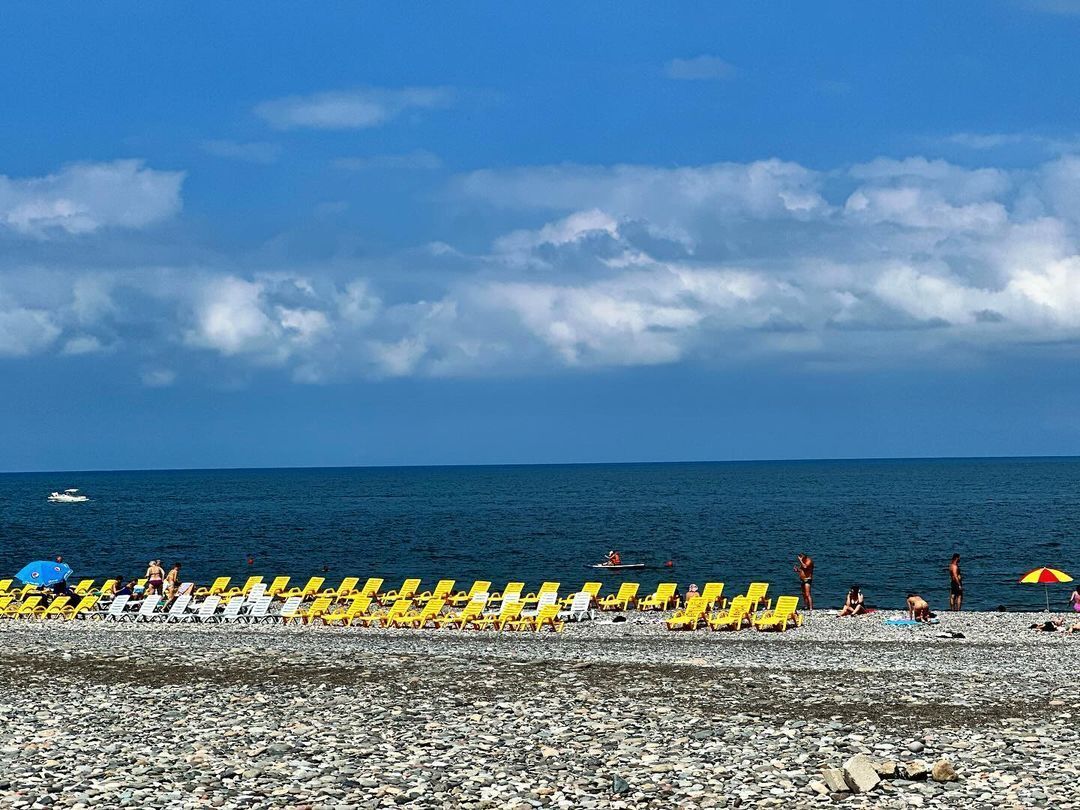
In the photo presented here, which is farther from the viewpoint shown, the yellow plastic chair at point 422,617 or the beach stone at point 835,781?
the yellow plastic chair at point 422,617

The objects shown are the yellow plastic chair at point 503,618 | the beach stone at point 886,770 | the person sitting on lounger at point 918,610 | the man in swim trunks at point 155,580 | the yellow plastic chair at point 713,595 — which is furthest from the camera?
the man in swim trunks at point 155,580

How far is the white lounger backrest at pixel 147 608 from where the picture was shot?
94.3 ft

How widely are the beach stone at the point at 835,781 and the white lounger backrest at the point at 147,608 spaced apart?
2079cm

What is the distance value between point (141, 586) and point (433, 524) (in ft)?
177

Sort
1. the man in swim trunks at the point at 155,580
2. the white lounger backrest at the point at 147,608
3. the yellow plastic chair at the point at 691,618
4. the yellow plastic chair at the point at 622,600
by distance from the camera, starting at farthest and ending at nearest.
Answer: the man in swim trunks at the point at 155,580, the yellow plastic chair at the point at 622,600, the white lounger backrest at the point at 147,608, the yellow plastic chair at the point at 691,618

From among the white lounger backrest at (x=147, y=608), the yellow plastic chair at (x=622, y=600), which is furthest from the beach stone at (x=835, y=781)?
the white lounger backrest at (x=147, y=608)

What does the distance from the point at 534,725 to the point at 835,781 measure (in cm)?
384

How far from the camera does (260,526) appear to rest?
287 feet

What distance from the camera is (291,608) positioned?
92.2 feet

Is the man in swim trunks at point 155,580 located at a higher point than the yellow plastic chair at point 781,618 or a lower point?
higher

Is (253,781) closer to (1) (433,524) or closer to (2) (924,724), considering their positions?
(2) (924,724)

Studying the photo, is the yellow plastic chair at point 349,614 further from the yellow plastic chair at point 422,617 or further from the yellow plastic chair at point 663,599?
the yellow plastic chair at point 663,599

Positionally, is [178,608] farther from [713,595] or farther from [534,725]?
[534,725]

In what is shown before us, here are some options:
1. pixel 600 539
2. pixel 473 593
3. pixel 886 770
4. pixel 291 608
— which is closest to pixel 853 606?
pixel 473 593
